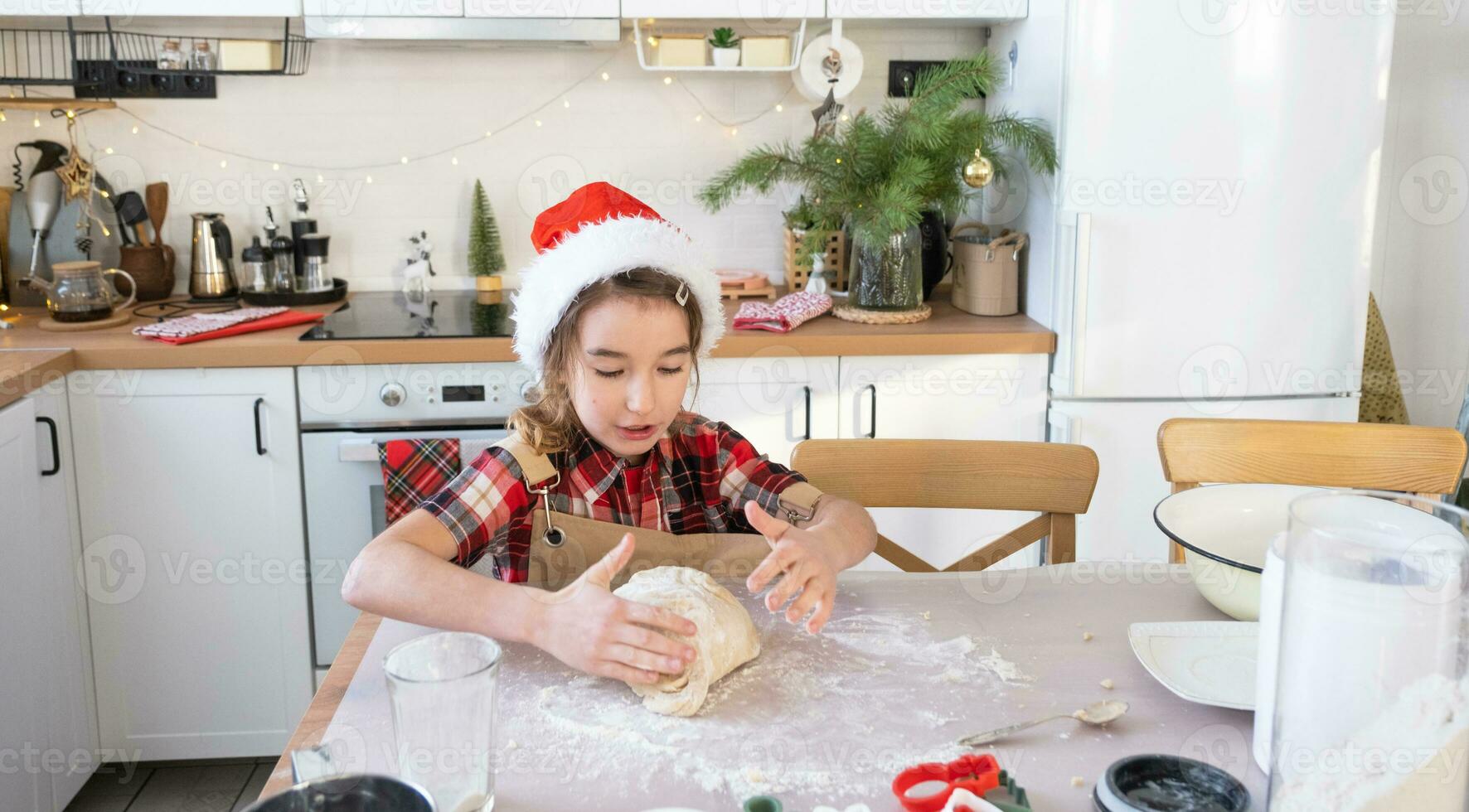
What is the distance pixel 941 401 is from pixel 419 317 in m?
1.02

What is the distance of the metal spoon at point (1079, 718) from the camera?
2.86ft

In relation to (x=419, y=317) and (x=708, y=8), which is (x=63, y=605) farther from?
(x=708, y=8)

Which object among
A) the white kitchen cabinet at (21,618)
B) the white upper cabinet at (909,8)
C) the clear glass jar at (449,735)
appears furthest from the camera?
the white upper cabinet at (909,8)

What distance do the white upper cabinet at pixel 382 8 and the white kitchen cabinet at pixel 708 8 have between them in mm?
337

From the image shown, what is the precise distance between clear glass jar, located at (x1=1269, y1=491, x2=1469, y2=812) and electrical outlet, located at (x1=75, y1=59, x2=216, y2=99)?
242cm

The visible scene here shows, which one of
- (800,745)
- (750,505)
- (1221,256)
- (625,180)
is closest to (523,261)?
(625,180)

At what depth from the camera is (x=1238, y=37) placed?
6.93 ft

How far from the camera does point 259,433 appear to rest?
2.13 m

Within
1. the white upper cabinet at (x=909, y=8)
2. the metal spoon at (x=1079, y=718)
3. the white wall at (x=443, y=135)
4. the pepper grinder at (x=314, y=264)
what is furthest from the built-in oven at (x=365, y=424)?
the metal spoon at (x=1079, y=718)

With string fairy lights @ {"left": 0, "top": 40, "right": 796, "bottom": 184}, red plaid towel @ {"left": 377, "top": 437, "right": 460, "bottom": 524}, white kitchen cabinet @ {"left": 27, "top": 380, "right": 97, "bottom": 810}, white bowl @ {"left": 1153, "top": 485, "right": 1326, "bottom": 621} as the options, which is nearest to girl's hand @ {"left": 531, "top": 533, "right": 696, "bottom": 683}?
white bowl @ {"left": 1153, "top": 485, "right": 1326, "bottom": 621}

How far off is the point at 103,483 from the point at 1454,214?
271 cm

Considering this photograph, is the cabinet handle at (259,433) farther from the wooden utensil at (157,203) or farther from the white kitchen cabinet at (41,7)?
the white kitchen cabinet at (41,7)

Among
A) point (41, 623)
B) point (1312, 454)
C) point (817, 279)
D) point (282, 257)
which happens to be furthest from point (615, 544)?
point (282, 257)

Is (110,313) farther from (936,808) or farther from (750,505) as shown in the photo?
(936,808)
